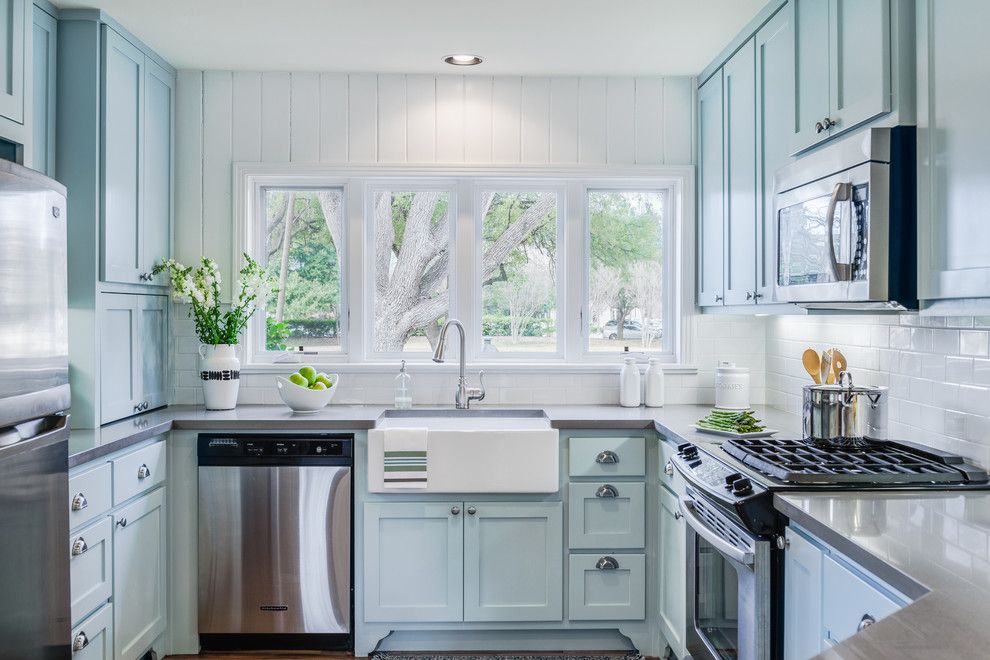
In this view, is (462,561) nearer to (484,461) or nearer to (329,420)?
(484,461)

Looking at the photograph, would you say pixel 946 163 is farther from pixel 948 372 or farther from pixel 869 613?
pixel 869 613

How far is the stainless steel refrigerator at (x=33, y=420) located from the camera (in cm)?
172

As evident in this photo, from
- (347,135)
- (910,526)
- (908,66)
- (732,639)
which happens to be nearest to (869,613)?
(910,526)

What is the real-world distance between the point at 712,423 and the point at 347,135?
2053 mm

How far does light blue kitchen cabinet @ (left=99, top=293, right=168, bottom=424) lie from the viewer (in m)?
2.94

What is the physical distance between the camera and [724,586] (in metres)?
2.20

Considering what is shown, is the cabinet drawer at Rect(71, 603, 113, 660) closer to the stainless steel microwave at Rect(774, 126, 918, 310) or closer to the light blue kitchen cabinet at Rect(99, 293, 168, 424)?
the light blue kitchen cabinet at Rect(99, 293, 168, 424)

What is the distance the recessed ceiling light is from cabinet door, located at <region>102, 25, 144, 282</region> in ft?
4.13

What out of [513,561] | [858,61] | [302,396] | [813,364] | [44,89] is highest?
[44,89]

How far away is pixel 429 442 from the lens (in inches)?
117

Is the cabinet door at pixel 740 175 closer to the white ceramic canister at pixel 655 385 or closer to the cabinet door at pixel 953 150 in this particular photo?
the white ceramic canister at pixel 655 385

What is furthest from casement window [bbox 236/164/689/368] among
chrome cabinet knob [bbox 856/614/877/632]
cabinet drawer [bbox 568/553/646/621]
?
chrome cabinet knob [bbox 856/614/877/632]

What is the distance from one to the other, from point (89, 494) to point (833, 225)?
7.61ft

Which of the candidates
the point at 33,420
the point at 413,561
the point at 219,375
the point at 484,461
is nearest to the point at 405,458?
the point at 484,461
